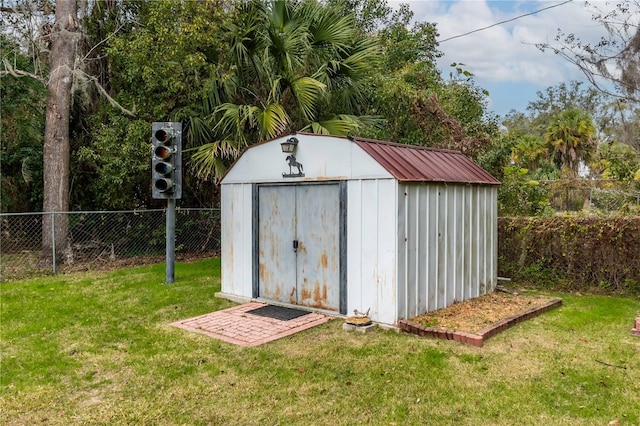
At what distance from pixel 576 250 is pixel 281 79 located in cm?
565

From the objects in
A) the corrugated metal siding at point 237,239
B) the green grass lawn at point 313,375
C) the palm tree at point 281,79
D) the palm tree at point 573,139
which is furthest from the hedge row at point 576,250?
the palm tree at point 573,139

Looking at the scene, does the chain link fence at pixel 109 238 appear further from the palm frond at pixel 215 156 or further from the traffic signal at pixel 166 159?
the traffic signal at pixel 166 159

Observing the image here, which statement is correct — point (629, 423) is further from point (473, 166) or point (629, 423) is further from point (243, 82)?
point (243, 82)

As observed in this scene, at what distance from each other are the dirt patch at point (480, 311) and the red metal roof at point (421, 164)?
5.33ft

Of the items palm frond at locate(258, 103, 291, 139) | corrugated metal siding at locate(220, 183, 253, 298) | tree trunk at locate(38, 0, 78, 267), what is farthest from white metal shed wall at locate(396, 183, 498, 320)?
tree trunk at locate(38, 0, 78, 267)

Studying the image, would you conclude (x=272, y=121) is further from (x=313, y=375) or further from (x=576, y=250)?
(x=576, y=250)

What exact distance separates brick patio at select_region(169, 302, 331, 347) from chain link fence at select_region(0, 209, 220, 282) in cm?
476

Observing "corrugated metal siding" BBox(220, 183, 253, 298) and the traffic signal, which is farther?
the traffic signal

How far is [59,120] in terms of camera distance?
9.66 meters

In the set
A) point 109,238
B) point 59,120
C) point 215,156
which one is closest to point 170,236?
point 215,156

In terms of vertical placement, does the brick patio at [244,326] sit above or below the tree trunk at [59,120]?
below

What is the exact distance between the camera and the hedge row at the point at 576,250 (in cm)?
704

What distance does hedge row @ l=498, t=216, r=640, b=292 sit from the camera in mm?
7035

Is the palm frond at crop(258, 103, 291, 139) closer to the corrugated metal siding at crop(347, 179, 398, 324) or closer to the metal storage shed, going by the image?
the metal storage shed
